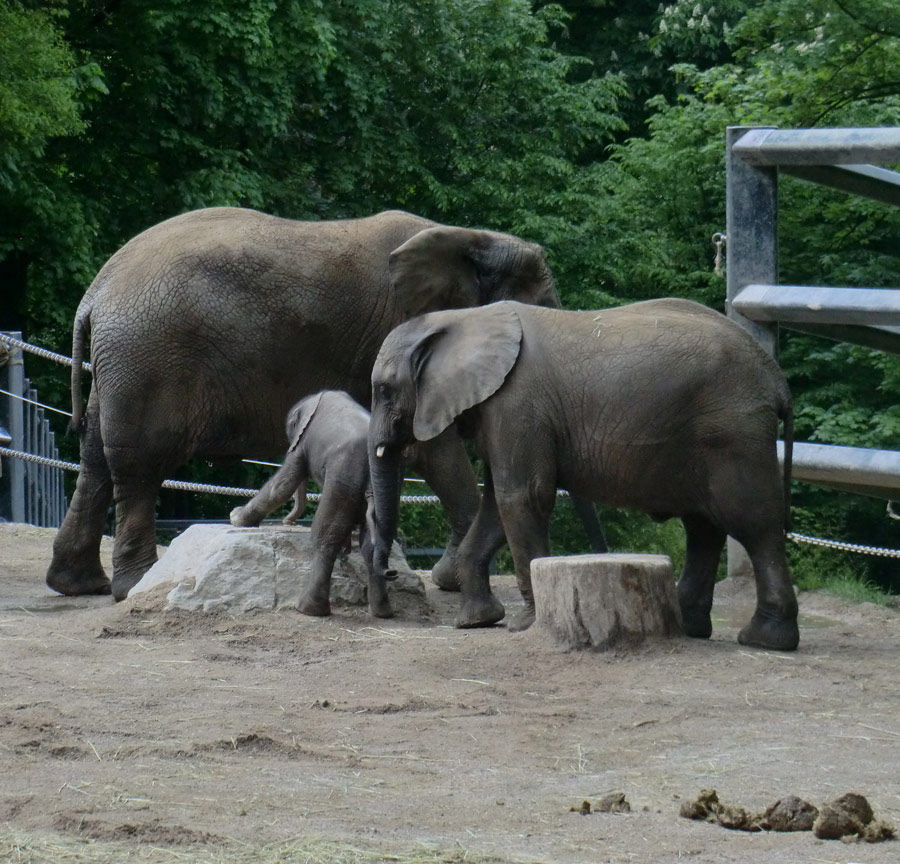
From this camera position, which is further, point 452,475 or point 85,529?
point 85,529

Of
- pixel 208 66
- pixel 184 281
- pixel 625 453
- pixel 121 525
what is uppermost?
pixel 208 66

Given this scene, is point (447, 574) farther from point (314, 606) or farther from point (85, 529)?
point (85, 529)

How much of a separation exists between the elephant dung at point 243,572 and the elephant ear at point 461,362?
0.90 metres

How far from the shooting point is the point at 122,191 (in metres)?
19.7

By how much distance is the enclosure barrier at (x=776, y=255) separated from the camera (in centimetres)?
624

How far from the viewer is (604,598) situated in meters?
6.21

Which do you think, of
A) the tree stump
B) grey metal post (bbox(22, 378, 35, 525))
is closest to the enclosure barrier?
the tree stump

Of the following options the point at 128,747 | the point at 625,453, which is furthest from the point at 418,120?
the point at 128,747

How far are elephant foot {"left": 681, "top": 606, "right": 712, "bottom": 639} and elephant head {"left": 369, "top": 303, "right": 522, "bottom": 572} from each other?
1343 millimetres

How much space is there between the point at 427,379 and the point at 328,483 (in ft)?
2.47

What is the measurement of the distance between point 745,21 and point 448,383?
13.4m

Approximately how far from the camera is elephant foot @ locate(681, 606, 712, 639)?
7066 mm

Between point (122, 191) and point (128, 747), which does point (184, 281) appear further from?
point (122, 191)

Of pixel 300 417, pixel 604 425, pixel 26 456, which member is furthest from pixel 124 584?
pixel 26 456
